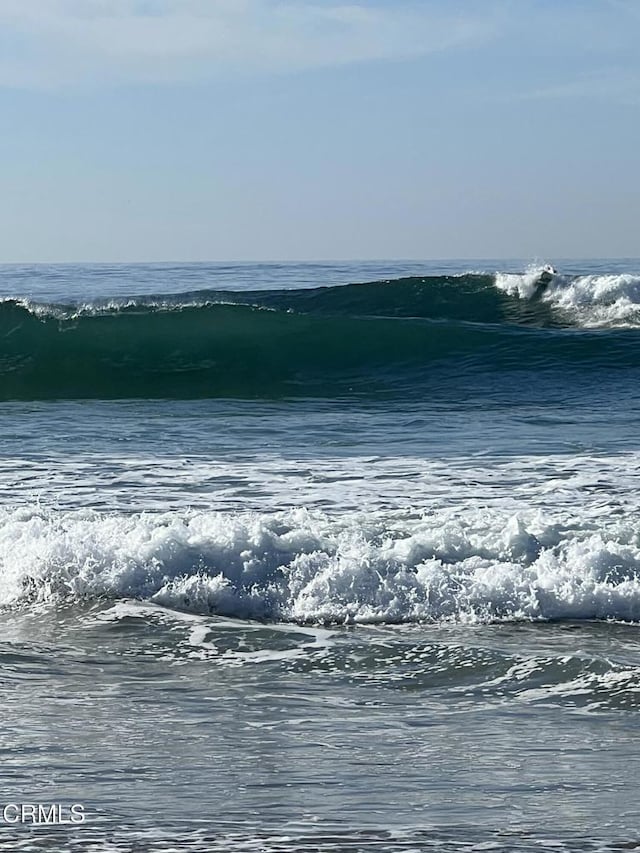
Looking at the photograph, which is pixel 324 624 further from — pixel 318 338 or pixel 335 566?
pixel 318 338

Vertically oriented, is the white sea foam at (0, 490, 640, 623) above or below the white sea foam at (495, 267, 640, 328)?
below

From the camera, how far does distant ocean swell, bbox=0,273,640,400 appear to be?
15.1 meters

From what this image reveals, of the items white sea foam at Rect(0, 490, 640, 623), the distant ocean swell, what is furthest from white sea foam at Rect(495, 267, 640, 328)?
white sea foam at Rect(0, 490, 640, 623)

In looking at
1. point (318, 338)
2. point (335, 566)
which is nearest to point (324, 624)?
point (335, 566)

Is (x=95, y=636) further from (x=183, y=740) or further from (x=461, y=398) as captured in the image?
(x=461, y=398)

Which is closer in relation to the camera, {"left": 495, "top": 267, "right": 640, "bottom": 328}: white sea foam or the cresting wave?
the cresting wave

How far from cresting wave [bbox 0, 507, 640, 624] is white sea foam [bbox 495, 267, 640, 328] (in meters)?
11.1

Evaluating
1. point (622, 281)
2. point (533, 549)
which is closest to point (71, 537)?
point (533, 549)

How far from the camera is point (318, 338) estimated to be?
16.8 metres

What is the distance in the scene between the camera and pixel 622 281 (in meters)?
18.7

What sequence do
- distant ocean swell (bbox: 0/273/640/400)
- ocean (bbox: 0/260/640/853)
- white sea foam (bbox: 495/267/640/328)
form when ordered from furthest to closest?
white sea foam (bbox: 495/267/640/328), distant ocean swell (bbox: 0/273/640/400), ocean (bbox: 0/260/640/853)

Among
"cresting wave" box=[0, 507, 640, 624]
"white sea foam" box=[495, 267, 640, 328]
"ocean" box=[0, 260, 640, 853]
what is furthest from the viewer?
"white sea foam" box=[495, 267, 640, 328]

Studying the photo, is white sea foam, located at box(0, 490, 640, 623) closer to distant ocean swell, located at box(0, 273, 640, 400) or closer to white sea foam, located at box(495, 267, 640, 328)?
distant ocean swell, located at box(0, 273, 640, 400)

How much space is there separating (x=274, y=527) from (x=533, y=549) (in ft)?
4.83
